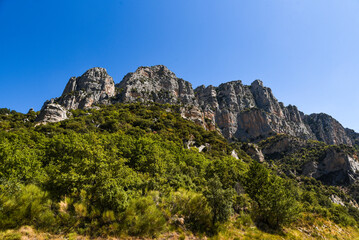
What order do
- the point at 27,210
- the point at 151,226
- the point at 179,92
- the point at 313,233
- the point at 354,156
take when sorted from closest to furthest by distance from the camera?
the point at 27,210, the point at 151,226, the point at 313,233, the point at 354,156, the point at 179,92

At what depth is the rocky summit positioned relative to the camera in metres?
103

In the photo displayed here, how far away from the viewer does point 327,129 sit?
16450 centimetres

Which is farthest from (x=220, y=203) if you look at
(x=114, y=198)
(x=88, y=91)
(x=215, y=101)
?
(x=215, y=101)

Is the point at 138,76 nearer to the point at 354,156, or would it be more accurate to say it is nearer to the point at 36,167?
the point at 36,167

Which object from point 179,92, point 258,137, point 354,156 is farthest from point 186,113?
point 354,156

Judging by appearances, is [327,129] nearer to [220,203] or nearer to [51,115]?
[220,203]

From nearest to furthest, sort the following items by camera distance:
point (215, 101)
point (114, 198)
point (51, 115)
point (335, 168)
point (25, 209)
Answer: point (25, 209)
point (114, 198)
point (51, 115)
point (335, 168)
point (215, 101)

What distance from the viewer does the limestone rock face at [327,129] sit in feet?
520

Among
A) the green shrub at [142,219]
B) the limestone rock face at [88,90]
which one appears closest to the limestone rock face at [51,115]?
the limestone rock face at [88,90]

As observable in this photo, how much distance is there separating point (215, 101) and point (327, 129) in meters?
122

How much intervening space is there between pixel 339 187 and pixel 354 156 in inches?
1020

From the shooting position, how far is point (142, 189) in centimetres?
1538

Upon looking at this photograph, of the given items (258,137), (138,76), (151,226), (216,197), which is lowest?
(151,226)

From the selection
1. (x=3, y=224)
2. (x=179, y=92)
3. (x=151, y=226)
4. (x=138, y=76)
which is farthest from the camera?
(x=179, y=92)
